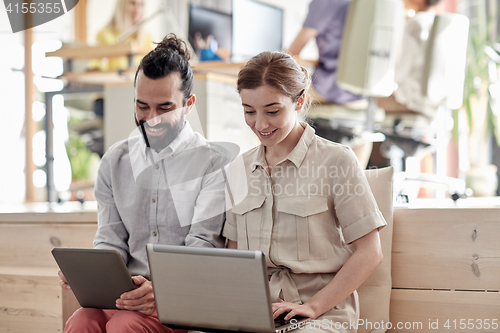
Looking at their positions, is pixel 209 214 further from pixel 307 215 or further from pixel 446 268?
pixel 446 268

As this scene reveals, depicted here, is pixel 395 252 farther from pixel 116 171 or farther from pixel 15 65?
pixel 15 65

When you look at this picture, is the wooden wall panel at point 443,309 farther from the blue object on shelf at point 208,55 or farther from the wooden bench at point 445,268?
the blue object on shelf at point 208,55

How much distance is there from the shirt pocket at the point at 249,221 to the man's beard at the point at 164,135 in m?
0.25

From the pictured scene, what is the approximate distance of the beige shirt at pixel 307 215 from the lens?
3.49 ft

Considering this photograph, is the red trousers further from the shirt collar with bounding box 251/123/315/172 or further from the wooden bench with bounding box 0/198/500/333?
the wooden bench with bounding box 0/198/500/333

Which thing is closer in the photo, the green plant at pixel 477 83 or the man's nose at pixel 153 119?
the man's nose at pixel 153 119

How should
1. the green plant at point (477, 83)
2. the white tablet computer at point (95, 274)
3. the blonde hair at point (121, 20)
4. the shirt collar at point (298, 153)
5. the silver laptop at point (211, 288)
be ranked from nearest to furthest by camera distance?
the silver laptop at point (211, 288) → the white tablet computer at point (95, 274) → the shirt collar at point (298, 153) → the green plant at point (477, 83) → the blonde hair at point (121, 20)

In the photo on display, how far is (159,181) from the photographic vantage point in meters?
1.25

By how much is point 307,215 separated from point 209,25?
7.73 ft

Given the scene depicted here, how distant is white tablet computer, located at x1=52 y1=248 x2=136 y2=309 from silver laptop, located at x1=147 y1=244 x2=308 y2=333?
0.12m

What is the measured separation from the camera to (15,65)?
3504 millimetres

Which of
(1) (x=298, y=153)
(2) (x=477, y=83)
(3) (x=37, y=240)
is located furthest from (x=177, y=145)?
(2) (x=477, y=83)

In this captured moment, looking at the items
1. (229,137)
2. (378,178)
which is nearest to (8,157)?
(229,137)

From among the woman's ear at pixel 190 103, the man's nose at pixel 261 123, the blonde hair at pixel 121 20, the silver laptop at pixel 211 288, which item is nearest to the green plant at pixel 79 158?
the blonde hair at pixel 121 20
